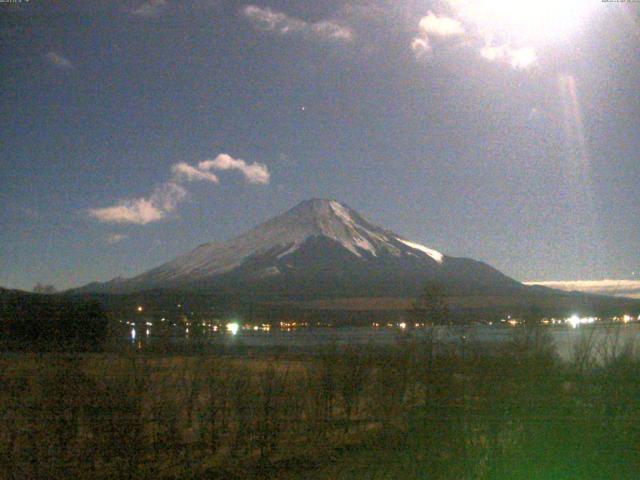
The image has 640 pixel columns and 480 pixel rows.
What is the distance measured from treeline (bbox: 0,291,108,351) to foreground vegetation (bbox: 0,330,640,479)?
125 inches

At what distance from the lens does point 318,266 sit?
2842 inches

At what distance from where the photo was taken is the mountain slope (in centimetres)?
4759

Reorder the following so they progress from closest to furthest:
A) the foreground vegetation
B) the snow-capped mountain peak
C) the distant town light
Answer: the foreground vegetation < the distant town light < the snow-capped mountain peak

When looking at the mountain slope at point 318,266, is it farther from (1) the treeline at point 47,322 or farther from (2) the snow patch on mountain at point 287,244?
(1) the treeline at point 47,322

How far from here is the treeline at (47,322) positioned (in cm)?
1540

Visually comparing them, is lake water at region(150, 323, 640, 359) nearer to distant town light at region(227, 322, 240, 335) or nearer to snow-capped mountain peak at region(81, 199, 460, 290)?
distant town light at region(227, 322, 240, 335)

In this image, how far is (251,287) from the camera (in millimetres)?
51375

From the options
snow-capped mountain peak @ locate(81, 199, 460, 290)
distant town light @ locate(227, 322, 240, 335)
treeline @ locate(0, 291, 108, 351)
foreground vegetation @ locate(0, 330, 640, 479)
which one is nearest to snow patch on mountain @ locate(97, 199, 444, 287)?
snow-capped mountain peak @ locate(81, 199, 460, 290)

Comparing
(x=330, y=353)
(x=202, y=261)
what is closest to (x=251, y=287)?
(x=330, y=353)

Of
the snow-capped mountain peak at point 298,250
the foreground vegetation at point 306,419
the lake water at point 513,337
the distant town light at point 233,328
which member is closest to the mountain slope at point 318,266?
the snow-capped mountain peak at point 298,250

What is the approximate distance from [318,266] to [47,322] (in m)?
55.5

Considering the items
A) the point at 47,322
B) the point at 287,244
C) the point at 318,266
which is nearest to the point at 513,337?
the point at 47,322

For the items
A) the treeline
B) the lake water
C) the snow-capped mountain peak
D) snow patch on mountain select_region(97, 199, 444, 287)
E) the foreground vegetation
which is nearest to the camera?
the foreground vegetation

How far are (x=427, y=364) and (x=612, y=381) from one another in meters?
3.87
